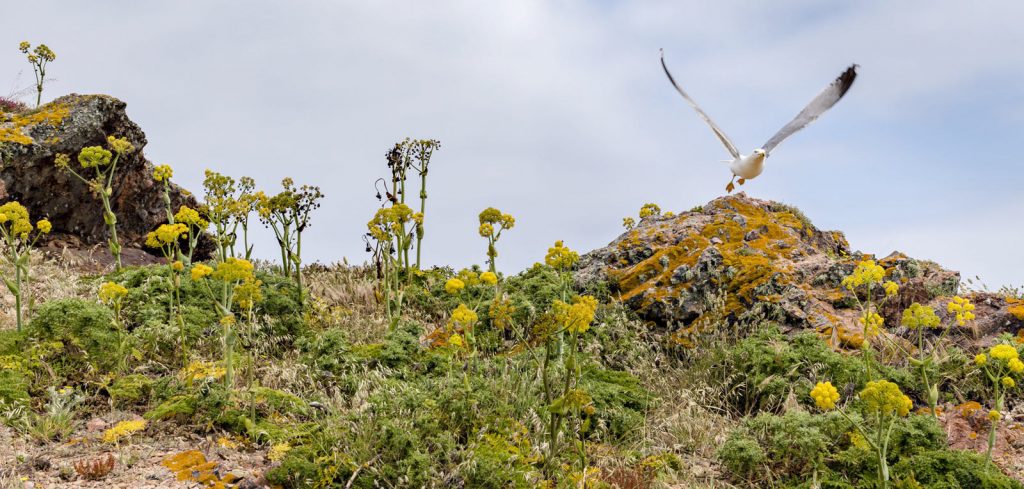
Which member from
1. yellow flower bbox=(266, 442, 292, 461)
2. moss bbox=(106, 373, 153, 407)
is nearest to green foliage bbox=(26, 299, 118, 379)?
moss bbox=(106, 373, 153, 407)

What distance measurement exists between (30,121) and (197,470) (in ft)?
32.3

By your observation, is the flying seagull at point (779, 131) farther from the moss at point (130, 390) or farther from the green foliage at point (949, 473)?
the moss at point (130, 390)

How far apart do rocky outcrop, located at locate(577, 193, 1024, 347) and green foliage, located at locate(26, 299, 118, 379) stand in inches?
210

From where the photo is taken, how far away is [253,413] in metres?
5.50

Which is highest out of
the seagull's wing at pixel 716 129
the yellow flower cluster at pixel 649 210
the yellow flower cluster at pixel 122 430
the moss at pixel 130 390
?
the seagull's wing at pixel 716 129

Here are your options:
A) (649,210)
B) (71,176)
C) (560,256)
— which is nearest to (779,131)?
(649,210)

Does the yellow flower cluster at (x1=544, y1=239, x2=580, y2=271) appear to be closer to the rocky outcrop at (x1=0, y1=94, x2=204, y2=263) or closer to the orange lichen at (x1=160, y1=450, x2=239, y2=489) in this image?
the orange lichen at (x1=160, y1=450, x2=239, y2=489)

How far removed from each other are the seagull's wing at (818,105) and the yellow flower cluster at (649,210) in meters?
2.05

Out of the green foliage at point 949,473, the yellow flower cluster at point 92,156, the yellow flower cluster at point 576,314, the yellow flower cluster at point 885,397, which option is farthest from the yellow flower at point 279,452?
the yellow flower cluster at point 92,156

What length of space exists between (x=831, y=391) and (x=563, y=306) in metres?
1.59

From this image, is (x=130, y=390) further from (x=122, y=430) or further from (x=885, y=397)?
(x=885, y=397)

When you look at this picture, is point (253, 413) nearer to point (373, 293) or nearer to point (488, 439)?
point (488, 439)

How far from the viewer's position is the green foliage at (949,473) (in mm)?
4879

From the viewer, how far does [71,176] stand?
12.7 meters
